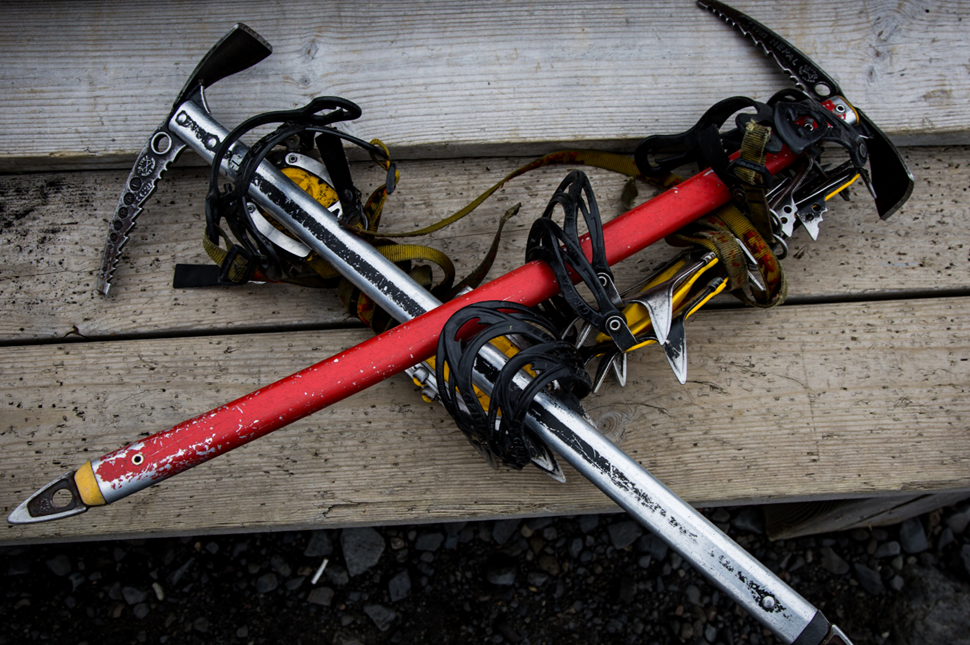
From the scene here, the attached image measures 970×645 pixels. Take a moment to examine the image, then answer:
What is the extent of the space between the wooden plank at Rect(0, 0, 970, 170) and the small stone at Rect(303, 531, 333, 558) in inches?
49.8

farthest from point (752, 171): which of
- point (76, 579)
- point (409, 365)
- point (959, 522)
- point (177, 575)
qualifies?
point (76, 579)

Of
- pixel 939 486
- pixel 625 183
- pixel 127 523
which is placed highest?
pixel 625 183

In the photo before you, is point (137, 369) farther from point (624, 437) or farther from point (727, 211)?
point (727, 211)

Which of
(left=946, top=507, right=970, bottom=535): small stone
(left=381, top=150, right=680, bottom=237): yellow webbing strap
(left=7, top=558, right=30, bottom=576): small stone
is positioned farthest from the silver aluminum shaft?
(left=7, top=558, right=30, bottom=576): small stone

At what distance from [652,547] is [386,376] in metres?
1.30

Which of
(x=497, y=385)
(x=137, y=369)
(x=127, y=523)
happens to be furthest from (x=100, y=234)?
(x=497, y=385)

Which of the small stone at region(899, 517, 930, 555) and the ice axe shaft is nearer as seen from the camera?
the ice axe shaft

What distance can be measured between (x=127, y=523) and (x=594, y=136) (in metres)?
1.44

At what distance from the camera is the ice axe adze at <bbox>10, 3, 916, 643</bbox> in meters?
1.05

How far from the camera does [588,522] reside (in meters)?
1.98

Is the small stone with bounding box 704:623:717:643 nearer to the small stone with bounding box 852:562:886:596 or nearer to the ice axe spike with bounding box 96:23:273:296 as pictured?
the small stone with bounding box 852:562:886:596

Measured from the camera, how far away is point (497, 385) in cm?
108

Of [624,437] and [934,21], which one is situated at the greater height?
[934,21]

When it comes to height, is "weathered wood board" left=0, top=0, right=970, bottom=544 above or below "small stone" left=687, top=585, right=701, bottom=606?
above
